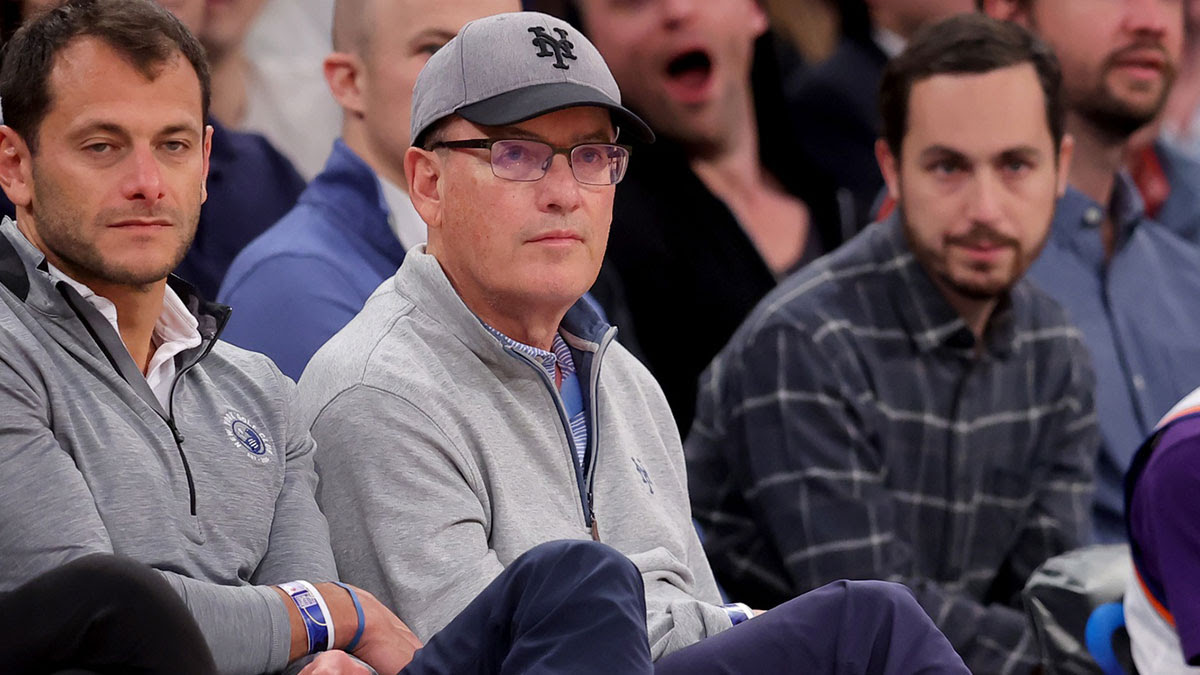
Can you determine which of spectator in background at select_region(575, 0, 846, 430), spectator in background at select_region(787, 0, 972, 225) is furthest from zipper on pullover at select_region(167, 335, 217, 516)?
spectator in background at select_region(787, 0, 972, 225)

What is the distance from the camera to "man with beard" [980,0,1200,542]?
12.1ft

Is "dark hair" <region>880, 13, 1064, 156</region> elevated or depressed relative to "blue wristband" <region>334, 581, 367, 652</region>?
elevated

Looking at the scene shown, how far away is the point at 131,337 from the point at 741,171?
204cm

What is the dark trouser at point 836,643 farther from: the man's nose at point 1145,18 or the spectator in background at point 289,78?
the man's nose at point 1145,18

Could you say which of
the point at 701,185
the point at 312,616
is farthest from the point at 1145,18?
the point at 312,616

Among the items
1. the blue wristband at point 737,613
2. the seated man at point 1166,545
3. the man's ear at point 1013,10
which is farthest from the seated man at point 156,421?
the man's ear at point 1013,10

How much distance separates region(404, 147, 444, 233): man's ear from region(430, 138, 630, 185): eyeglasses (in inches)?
1.1

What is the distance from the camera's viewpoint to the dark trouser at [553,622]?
1757mm

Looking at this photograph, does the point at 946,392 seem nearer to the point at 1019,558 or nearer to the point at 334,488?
the point at 1019,558

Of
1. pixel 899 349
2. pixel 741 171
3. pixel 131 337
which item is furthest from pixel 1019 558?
pixel 131 337

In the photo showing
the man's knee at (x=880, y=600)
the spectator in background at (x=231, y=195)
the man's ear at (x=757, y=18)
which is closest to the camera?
the man's knee at (x=880, y=600)

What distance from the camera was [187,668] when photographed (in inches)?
64.9

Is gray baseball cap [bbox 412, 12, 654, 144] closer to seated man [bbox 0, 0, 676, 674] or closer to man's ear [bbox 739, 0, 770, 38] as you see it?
seated man [bbox 0, 0, 676, 674]

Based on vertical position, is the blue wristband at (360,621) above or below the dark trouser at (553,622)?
below
